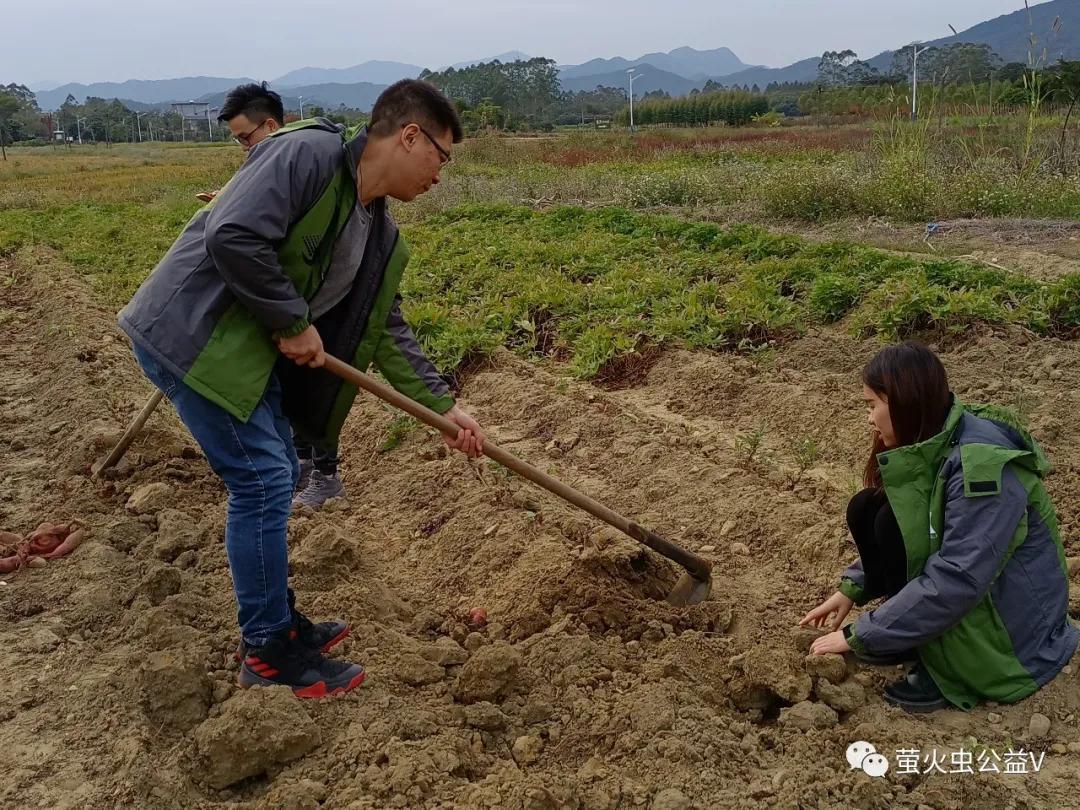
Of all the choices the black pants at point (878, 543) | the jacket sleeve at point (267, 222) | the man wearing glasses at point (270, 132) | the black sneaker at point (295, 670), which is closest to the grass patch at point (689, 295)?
the man wearing glasses at point (270, 132)

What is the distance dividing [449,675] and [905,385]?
178 centimetres

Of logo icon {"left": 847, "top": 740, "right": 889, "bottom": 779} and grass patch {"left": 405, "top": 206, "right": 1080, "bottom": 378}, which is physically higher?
grass patch {"left": 405, "top": 206, "right": 1080, "bottom": 378}

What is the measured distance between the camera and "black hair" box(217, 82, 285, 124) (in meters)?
5.07

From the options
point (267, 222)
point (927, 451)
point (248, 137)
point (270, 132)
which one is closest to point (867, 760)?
point (927, 451)

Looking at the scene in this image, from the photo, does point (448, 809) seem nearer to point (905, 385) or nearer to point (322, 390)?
point (322, 390)

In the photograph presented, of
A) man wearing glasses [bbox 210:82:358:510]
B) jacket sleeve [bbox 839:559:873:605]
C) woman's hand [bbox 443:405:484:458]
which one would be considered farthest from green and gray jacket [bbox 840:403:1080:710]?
man wearing glasses [bbox 210:82:358:510]

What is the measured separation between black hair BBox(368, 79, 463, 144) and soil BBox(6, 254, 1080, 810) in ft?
5.53

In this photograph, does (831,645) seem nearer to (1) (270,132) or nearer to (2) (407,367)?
(2) (407,367)

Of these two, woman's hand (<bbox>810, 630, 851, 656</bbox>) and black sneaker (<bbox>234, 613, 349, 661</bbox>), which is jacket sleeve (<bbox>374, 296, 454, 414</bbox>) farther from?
woman's hand (<bbox>810, 630, 851, 656</bbox>)

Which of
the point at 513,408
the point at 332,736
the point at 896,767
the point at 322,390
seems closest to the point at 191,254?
the point at 322,390

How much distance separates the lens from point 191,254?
269 cm

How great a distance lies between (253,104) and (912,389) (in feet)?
12.9

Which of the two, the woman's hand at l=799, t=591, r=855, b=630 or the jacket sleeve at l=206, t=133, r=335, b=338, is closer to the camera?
the jacket sleeve at l=206, t=133, r=335, b=338

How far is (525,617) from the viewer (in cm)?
352
